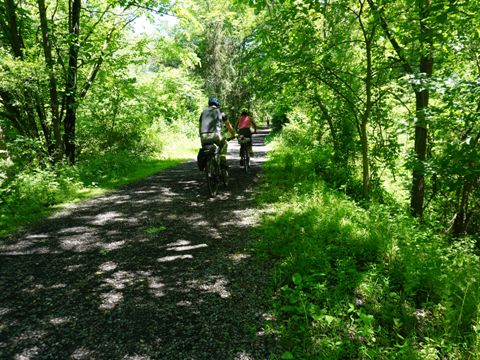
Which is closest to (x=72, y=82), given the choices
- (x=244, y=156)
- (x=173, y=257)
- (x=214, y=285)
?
(x=244, y=156)

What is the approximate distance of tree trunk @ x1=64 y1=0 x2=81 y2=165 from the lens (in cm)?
1093

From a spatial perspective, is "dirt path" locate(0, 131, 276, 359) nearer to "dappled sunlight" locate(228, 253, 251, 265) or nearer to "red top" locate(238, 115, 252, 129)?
"dappled sunlight" locate(228, 253, 251, 265)

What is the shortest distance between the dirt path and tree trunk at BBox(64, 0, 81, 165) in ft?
18.4

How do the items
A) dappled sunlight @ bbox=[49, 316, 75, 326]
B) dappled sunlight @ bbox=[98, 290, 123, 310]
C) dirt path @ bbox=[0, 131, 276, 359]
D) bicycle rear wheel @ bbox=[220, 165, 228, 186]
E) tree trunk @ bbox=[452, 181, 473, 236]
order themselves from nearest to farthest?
dirt path @ bbox=[0, 131, 276, 359] → dappled sunlight @ bbox=[49, 316, 75, 326] → dappled sunlight @ bbox=[98, 290, 123, 310] → tree trunk @ bbox=[452, 181, 473, 236] → bicycle rear wheel @ bbox=[220, 165, 228, 186]

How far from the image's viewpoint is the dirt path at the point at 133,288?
3.18 m

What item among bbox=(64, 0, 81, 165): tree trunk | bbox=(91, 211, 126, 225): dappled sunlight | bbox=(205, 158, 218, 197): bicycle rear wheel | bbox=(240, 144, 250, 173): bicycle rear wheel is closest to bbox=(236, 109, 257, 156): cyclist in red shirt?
bbox=(240, 144, 250, 173): bicycle rear wheel

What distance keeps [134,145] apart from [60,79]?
258 inches

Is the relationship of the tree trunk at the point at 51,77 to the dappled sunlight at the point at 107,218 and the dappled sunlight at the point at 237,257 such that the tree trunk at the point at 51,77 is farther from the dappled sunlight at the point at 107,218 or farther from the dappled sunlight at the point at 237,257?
the dappled sunlight at the point at 237,257

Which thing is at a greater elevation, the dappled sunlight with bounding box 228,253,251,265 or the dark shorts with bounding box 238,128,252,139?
the dark shorts with bounding box 238,128,252,139

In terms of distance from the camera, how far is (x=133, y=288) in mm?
4242

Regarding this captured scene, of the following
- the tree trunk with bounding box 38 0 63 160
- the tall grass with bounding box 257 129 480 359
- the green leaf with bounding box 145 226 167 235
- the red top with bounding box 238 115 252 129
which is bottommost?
the tall grass with bounding box 257 129 480 359

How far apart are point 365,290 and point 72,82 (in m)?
11.4

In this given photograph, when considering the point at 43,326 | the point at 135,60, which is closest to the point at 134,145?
the point at 135,60

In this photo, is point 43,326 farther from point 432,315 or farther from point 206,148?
point 206,148
